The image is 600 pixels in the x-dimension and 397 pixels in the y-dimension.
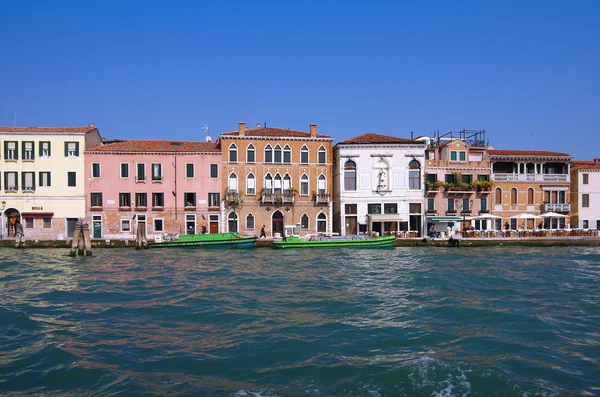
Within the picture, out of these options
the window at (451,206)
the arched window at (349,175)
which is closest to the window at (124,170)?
the arched window at (349,175)

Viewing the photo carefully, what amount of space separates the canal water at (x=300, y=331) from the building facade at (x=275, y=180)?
12977 mm

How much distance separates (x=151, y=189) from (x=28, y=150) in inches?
307

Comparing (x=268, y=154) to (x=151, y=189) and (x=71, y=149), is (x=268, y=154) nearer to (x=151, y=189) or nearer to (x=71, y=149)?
(x=151, y=189)

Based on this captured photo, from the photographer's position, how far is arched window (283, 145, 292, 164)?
1316 inches

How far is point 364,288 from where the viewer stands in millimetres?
15641

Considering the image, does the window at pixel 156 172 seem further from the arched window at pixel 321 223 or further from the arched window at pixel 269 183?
the arched window at pixel 321 223

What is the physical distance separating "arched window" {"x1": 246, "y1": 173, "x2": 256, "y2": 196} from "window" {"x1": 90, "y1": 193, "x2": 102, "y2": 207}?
30.2 ft

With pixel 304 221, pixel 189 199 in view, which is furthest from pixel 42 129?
pixel 304 221

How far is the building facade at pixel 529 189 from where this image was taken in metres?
34.9

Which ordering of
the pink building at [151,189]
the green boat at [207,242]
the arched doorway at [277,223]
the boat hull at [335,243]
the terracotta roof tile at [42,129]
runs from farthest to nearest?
1. the arched doorway at [277,223]
2. the pink building at [151,189]
3. the terracotta roof tile at [42,129]
4. the boat hull at [335,243]
5. the green boat at [207,242]

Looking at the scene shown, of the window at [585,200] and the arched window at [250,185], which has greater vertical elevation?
the arched window at [250,185]

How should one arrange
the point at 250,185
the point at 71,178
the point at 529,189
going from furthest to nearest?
the point at 529,189 → the point at 250,185 → the point at 71,178

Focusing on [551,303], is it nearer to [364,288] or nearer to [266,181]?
[364,288]

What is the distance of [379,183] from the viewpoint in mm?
33906
